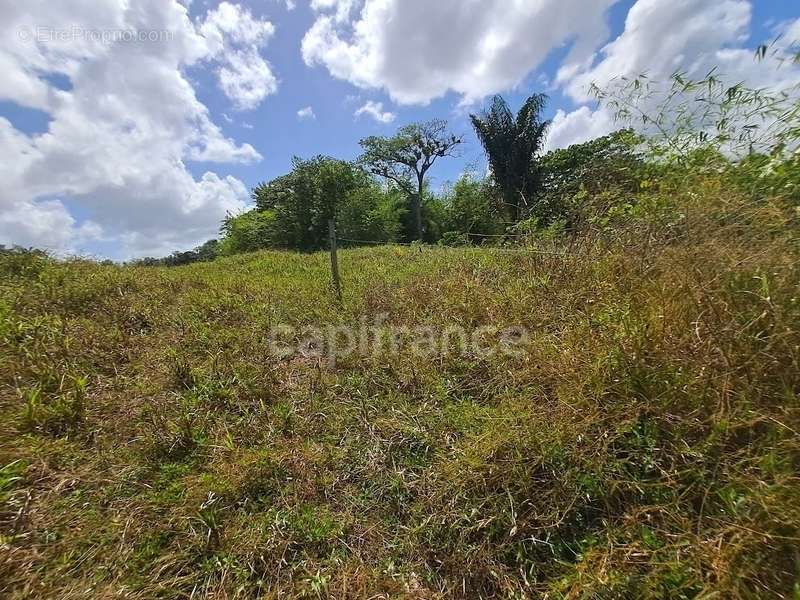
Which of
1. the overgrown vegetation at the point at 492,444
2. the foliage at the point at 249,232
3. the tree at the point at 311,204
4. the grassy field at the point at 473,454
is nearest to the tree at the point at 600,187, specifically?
the overgrown vegetation at the point at 492,444

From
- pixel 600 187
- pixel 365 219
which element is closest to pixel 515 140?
pixel 365 219

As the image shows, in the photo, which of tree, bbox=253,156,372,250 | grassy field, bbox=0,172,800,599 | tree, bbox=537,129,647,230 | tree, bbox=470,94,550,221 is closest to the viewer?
grassy field, bbox=0,172,800,599

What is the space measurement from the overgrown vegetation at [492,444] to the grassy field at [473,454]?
1 cm

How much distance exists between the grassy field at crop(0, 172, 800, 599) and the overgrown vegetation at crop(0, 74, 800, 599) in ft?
0.04

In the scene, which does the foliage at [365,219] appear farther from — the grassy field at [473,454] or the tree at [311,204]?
the grassy field at [473,454]

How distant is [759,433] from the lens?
1627mm

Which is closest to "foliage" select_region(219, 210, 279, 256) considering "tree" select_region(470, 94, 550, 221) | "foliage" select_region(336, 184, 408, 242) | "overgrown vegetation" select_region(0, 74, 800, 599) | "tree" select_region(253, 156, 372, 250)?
"tree" select_region(253, 156, 372, 250)

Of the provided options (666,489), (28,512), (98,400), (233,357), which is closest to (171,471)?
(28,512)

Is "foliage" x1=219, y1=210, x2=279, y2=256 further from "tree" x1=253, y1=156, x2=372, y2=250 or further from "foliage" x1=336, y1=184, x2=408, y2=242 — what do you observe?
"foliage" x1=336, y1=184, x2=408, y2=242

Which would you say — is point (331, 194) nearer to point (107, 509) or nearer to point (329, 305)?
point (329, 305)

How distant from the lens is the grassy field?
1546mm

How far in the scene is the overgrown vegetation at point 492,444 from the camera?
1.56 metres

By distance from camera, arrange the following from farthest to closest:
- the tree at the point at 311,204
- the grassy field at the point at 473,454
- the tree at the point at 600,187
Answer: the tree at the point at 311,204, the tree at the point at 600,187, the grassy field at the point at 473,454

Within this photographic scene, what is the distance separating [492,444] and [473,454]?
0.43 feet
